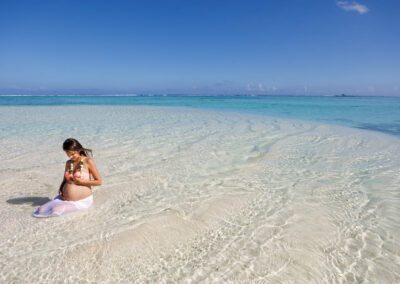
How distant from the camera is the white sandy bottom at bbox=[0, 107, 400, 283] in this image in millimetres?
2361

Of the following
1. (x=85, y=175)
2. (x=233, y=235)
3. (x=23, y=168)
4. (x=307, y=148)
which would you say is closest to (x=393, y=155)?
(x=307, y=148)

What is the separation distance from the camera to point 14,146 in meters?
6.94

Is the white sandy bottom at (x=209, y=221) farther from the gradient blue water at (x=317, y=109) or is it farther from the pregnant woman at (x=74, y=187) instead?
the gradient blue water at (x=317, y=109)

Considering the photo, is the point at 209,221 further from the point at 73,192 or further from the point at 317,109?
the point at 317,109

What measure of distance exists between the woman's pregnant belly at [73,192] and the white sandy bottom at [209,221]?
240mm

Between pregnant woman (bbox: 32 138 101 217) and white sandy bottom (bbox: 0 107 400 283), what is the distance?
0.13 m

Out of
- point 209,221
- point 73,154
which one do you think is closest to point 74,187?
point 73,154

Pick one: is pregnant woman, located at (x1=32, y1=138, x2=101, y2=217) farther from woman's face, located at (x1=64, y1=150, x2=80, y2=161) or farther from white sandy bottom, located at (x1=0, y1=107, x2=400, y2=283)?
white sandy bottom, located at (x1=0, y1=107, x2=400, y2=283)

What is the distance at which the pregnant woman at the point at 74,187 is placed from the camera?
10.6ft

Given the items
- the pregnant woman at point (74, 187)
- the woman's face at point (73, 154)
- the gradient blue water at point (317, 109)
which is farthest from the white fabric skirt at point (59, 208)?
the gradient blue water at point (317, 109)

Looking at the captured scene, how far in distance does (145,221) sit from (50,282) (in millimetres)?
1193

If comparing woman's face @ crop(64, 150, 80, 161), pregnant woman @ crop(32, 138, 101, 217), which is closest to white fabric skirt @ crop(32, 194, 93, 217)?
pregnant woman @ crop(32, 138, 101, 217)

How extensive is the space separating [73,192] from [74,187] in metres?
0.07

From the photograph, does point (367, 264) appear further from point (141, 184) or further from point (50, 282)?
point (141, 184)
